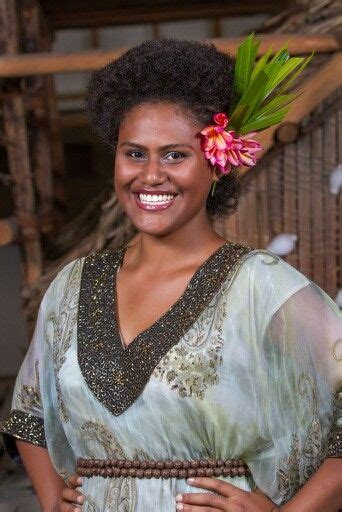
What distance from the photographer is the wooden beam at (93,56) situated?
11.2 ft

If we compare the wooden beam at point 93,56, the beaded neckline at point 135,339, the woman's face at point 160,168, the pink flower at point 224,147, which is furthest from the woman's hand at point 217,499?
the wooden beam at point 93,56

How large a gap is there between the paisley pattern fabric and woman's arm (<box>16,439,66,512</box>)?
17cm

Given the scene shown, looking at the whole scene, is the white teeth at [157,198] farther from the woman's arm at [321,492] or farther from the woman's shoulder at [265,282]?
the woman's arm at [321,492]

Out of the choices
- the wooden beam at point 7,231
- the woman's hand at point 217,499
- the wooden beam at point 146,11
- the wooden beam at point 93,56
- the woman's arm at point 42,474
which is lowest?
the woman's arm at point 42,474

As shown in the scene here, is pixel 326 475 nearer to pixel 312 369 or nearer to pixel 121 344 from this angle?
pixel 312 369

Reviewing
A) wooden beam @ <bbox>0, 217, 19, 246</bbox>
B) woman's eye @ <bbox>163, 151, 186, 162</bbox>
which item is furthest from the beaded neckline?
wooden beam @ <bbox>0, 217, 19, 246</bbox>

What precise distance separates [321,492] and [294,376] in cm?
22

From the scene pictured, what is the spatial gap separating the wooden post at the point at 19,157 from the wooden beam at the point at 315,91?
0.98m

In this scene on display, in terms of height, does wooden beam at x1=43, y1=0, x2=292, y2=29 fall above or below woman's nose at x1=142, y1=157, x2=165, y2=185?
above

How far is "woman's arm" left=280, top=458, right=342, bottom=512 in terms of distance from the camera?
5.94 feet

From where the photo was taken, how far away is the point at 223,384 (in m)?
1.82

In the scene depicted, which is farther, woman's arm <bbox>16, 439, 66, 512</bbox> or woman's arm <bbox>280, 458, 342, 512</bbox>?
woman's arm <bbox>16, 439, 66, 512</bbox>

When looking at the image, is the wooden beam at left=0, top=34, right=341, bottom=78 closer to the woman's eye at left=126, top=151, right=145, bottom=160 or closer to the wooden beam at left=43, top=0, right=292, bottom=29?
the wooden beam at left=43, top=0, right=292, bottom=29

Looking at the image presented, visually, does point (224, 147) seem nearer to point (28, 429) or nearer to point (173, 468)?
point (173, 468)
